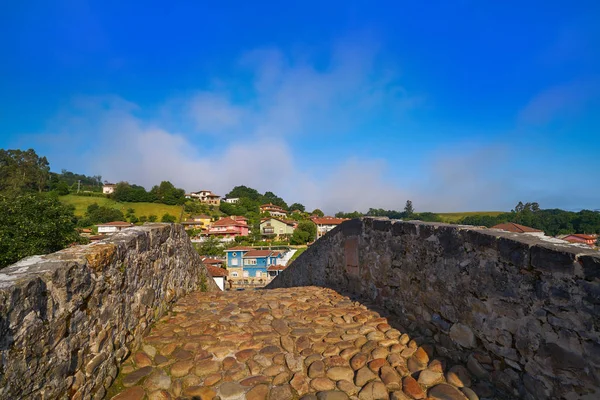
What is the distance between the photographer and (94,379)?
7.36 feet

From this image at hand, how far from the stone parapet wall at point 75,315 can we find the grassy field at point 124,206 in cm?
7632

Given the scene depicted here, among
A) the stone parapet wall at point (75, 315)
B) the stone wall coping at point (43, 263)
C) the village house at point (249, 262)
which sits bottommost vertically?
the village house at point (249, 262)

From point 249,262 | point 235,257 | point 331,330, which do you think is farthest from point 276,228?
point 331,330

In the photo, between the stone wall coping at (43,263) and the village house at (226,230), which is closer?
the stone wall coping at (43,263)

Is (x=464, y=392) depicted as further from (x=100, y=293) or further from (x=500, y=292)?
(x=100, y=293)

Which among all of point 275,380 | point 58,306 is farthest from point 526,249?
point 58,306

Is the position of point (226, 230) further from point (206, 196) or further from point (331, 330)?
point (331, 330)

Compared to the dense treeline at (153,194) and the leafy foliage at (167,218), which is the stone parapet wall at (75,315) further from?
the dense treeline at (153,194)

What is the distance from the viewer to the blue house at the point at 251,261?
42000mm

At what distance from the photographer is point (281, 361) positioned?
2910mm

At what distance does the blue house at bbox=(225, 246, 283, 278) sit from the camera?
4200 cm

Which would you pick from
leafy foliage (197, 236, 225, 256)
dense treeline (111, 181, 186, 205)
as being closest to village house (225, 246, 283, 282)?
leafy foliage (197, 236, 225, 256)

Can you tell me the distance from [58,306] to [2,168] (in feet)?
231

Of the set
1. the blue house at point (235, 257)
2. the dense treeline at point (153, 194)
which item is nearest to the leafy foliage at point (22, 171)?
the dense treeline at point (153, 194)
